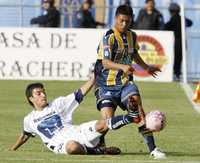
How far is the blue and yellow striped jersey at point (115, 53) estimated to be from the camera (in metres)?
13.0

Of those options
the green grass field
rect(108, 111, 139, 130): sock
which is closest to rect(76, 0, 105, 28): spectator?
the green grass field

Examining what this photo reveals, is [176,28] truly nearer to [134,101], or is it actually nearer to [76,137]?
[76,137]

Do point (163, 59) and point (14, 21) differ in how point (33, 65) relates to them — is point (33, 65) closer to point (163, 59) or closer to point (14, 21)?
point (14, 21)

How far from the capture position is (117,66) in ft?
41.7

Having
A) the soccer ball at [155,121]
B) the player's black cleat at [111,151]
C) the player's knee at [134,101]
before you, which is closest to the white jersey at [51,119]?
the player's black cleat at [111,151]

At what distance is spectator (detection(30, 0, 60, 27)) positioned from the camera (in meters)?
27.5

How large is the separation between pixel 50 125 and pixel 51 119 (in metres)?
0.08

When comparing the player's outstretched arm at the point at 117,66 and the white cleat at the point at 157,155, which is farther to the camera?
the player's outstretched arm at the point at 117,66

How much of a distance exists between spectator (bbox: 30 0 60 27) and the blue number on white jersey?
14.5 metres

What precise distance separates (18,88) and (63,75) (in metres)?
2.75

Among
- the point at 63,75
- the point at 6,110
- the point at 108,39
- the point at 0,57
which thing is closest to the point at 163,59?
the point at 63,75

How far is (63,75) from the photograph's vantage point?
1056 inches

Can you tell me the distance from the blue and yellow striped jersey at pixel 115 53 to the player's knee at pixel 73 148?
96 centimetres

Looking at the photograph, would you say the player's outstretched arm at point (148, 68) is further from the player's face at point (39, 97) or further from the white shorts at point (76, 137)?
the player's face at point (39, 97)
